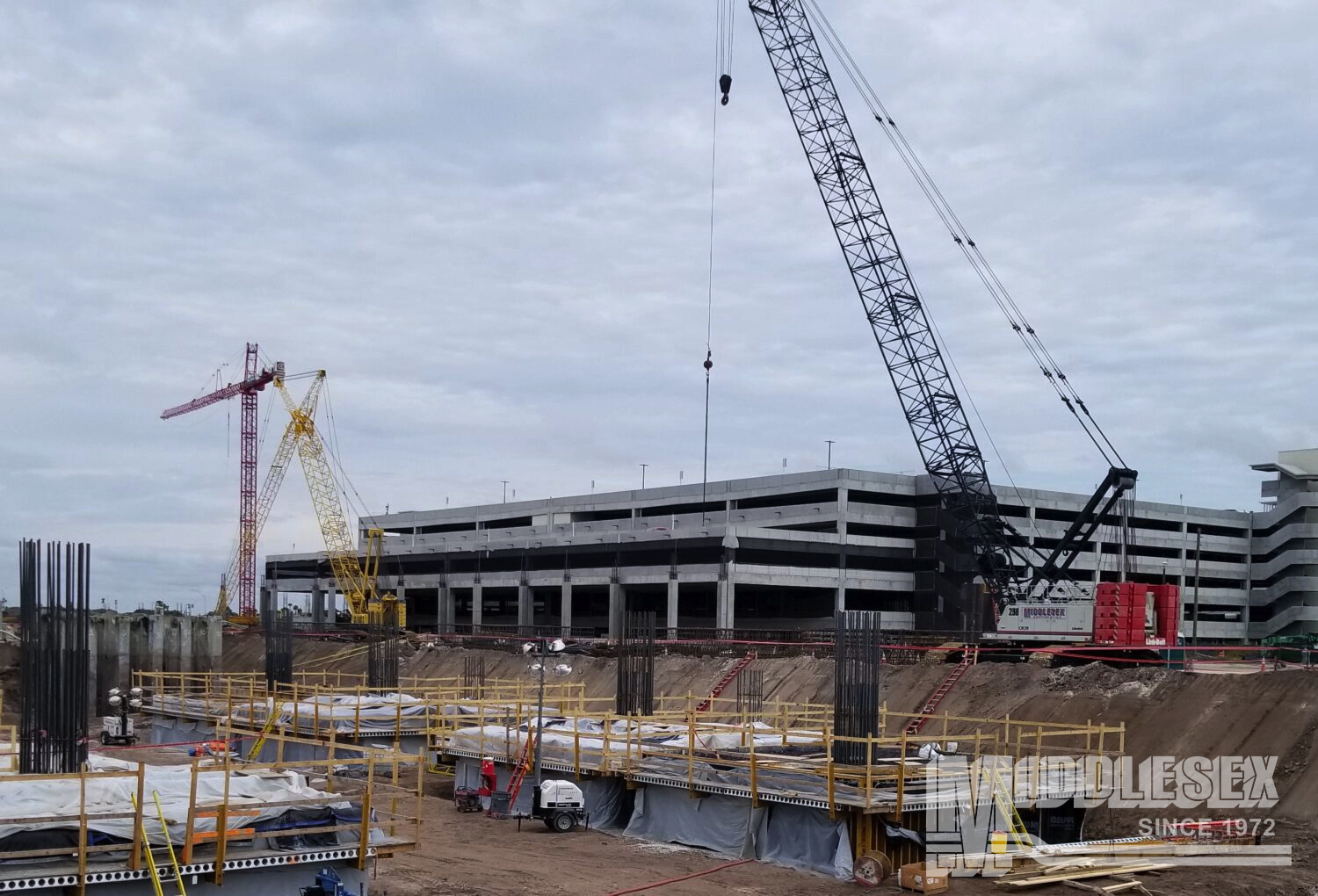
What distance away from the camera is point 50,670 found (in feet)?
65.8

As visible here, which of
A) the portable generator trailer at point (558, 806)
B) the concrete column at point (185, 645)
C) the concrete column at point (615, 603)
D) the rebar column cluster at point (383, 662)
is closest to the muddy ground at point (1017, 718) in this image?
the portable generator trailer at point (558, 806)

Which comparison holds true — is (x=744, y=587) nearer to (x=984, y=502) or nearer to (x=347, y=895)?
(x=984, y=502)

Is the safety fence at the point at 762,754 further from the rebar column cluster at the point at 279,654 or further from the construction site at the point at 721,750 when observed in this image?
the rebar column cluster at the point at 279,654

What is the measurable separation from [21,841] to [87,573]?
254 inches

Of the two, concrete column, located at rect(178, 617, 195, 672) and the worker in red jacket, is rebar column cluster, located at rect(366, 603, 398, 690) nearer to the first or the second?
the worker in red jacket

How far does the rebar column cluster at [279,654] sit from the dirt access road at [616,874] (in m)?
22.4

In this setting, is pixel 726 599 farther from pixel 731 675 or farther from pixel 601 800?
pixel 601 800

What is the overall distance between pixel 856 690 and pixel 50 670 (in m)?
14.0

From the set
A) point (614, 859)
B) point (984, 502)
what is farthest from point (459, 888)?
point (984, 502)

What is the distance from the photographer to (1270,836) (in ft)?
79.7

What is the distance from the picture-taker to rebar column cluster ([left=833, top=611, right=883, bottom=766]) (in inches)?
952

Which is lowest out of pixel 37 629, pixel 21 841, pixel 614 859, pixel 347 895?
pixel 614 859

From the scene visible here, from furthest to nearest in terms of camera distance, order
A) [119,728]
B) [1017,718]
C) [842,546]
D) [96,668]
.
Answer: [842,546], [96,668], [119,728], [1017,718]


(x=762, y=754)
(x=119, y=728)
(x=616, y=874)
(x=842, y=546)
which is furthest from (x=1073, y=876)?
(x=842, y=546)
